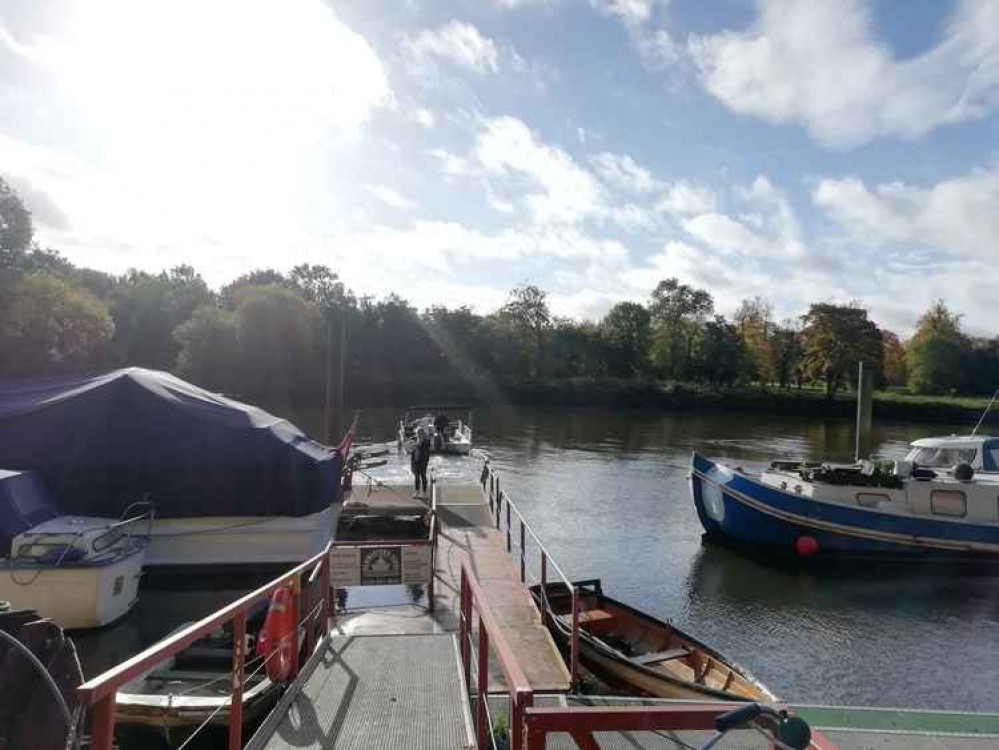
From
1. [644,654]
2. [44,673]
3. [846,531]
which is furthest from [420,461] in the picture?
[44,673]

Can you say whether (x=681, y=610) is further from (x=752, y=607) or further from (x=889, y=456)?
(x=889, y=456)

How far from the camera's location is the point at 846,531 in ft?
66.6

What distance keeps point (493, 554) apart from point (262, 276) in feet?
331

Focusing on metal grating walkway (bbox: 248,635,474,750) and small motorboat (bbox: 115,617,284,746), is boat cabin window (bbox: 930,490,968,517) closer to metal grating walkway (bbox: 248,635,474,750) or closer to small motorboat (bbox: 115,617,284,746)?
metal grating walkway (bbox: 248,635,474,750)

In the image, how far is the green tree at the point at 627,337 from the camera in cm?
9831

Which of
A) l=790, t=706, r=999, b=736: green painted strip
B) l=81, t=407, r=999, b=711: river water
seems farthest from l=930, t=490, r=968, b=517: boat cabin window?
l=790, t=706, r=999, b=736: green painted strip

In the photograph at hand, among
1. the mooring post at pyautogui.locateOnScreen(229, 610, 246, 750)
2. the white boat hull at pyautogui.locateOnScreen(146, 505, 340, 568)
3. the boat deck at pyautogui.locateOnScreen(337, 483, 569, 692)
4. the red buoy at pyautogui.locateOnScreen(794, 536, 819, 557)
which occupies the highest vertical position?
the mooring post at pyautogui.locateOnScreen(229, 610, 246, 750)

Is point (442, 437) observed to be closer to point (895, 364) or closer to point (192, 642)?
point (192, 642)

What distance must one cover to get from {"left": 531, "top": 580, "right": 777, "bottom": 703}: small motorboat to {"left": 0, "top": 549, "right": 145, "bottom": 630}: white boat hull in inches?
255

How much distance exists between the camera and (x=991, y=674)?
1438 cm

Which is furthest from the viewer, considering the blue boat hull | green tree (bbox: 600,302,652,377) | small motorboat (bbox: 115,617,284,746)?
green tree (bbox: 600,302,652,377)

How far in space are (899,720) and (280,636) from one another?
666 centimetres

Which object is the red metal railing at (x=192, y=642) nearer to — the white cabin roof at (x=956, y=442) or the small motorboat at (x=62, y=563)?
the small motorboat at (x=62, y=563)

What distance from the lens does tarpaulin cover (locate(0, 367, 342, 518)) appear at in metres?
12.5
